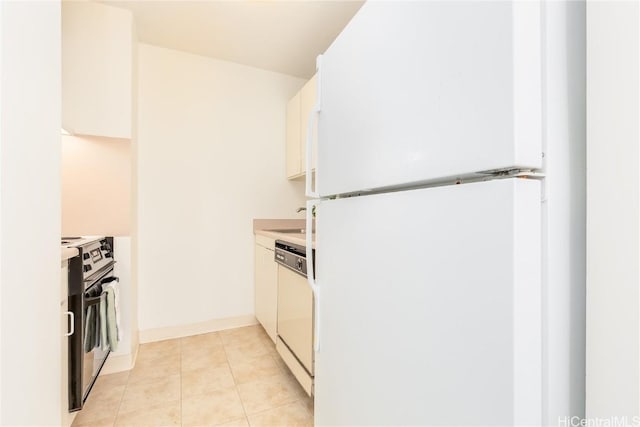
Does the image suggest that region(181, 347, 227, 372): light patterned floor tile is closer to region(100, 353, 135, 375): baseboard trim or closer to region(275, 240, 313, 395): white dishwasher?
region(100, 353, 135, 375): baseboard trim

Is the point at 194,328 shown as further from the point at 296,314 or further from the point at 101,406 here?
the point at 296,314

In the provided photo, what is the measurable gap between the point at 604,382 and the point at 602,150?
0.38 m

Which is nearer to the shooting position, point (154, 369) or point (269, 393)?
point (269, 393)

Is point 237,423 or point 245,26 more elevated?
point 245,26

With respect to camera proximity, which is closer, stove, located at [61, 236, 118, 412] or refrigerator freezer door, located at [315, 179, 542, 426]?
refrigerator freezer door, located at [315, 179, 542, 426]

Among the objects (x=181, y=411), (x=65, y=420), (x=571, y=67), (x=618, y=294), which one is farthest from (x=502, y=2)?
(x=181, y=411)

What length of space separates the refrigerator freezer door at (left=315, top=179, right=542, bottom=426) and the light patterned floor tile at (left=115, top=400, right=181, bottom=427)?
1.08m

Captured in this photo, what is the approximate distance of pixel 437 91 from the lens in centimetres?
59

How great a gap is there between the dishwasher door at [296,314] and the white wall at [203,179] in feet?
3.12

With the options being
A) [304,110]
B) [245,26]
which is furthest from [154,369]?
[245,26]

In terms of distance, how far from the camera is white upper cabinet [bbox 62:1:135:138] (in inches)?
74.3

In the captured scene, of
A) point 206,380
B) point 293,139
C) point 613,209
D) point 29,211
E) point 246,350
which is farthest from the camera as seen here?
point 293,139

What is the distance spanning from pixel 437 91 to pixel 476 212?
10.2 inches

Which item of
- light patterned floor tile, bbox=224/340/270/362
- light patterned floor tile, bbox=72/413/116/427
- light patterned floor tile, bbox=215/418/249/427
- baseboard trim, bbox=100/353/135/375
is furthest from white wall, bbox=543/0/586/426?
baseboard trim, bbox=100/353/135/375
